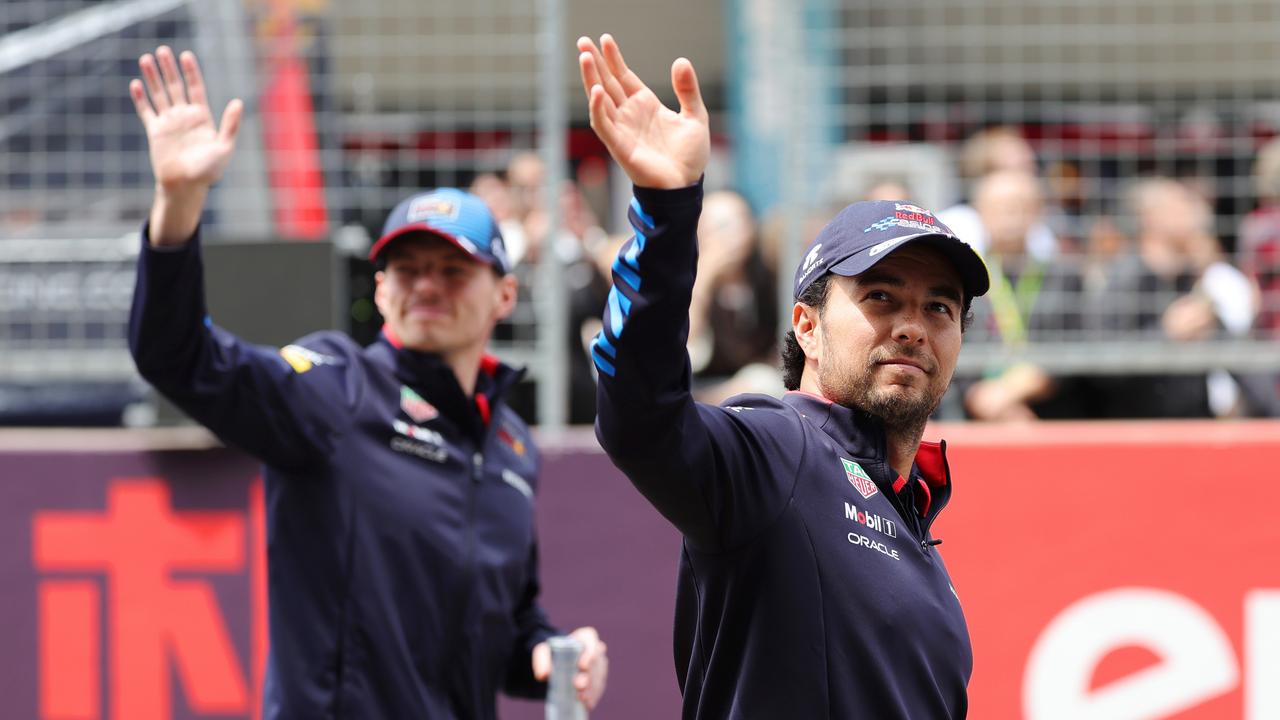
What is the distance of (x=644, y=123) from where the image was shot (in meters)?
2.17

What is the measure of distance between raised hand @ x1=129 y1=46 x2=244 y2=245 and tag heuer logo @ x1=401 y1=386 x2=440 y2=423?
78 centimetres

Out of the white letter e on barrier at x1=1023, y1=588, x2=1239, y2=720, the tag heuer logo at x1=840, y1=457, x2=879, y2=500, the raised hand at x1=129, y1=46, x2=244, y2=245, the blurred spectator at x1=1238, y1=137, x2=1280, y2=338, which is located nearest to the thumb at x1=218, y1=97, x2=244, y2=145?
the raised hand at x1=129, y1=46, x2=244, y2=245

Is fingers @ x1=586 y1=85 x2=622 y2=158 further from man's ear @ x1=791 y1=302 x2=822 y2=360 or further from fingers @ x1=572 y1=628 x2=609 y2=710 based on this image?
fingers @ x1=572 y1=628 x2=609 y2=710

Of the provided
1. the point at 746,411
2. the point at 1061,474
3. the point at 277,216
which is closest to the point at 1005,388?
the point at 1061,474

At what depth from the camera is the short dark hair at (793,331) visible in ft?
8.29

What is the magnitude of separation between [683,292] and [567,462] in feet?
10.3

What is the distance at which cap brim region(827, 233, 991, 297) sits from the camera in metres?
2.39

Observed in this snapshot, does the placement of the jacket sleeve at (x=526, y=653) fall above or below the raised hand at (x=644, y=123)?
below

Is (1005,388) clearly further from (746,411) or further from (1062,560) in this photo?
(746,411)

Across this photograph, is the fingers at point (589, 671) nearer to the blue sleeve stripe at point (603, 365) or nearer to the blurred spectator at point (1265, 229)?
the blue sleeve stripe at point (603, 365)

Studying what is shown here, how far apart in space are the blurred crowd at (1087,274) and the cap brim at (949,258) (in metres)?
2.82

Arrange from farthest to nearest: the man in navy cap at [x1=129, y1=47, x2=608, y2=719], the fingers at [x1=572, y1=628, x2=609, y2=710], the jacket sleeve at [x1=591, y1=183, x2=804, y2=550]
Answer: the fingers at [x1=572, y1=628, x2=609, y2=710] < the man in navy cap at [x1=129, y1=47, x2=608, y2=719] < the jacket sleeve at [x1=591, y1=183, x2=804, y2=550]

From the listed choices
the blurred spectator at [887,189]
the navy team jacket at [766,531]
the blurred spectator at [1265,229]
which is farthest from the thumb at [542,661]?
the blurred spectator at [1265,229]

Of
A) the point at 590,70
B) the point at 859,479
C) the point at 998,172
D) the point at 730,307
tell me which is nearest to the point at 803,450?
the point at 859,479
